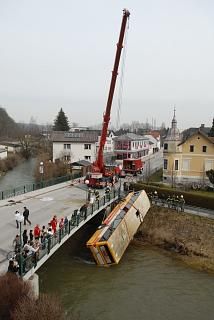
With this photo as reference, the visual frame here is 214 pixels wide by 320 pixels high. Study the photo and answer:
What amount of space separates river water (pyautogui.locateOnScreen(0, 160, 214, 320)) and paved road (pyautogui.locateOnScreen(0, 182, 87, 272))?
2922mm

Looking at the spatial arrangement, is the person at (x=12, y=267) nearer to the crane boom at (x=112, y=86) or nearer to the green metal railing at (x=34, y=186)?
the green metal railing at (x=34, y=186)

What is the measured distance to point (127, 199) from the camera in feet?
95.0

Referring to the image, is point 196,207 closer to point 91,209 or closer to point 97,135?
point 91,209

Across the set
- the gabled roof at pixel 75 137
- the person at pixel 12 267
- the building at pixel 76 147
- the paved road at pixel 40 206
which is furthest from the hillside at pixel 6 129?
the person at pixel 12 267

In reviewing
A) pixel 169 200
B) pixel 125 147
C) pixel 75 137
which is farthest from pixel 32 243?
pixel 125 147

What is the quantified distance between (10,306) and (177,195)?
73.0 feet

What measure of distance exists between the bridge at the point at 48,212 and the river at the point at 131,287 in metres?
2.70

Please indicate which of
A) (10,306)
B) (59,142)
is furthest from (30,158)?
(10,306)

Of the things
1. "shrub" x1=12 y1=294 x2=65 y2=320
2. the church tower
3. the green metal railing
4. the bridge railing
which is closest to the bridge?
the bridge railing

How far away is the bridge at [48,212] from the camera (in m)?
16.8

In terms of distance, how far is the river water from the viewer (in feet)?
56.1

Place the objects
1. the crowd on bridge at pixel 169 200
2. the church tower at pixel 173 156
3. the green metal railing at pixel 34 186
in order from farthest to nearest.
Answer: the church tower at pixel 173 156 < the green metal railing at pixel 34 186 < the crowd on bridge at pixel 169 200

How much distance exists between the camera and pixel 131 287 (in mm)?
19719

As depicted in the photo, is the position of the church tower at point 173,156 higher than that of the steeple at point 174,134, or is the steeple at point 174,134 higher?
the steeple at point 174,134
